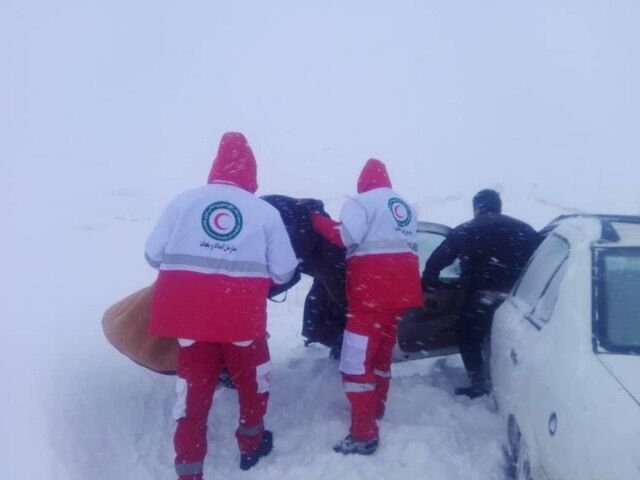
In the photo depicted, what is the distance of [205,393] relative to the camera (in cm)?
344

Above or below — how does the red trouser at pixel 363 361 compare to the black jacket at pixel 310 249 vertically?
below

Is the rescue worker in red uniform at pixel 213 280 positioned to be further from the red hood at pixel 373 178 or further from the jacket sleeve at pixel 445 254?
the jacket sleeve at pixel 445 254

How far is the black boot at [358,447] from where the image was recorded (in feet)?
12.4

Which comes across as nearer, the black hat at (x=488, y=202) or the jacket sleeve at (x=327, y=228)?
the jacket sleeve at (x=327, y=228)

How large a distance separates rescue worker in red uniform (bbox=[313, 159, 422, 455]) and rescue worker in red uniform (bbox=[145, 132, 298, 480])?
0.55m

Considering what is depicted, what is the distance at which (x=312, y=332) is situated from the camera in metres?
Result: 4.91

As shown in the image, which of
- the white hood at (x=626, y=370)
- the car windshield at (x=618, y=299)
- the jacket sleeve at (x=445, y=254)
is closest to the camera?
the white hood at (x=626, y=370)

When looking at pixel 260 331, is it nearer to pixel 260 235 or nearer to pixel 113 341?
pixel 260 235

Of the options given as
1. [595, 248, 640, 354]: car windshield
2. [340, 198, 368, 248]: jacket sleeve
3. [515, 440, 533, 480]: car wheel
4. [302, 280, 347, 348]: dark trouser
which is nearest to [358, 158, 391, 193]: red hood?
[340, 198, 368, 248]: jacket sleeve

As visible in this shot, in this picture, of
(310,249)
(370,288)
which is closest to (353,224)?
(370,288)

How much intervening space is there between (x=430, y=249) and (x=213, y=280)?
8.52ft

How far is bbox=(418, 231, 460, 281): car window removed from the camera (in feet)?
16.9

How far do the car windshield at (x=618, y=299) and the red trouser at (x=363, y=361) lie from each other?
1496mm

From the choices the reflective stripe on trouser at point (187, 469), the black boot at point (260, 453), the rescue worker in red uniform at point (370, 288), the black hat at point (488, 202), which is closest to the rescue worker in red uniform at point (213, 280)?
the reflective stripe on trouser at point (187, 469)
